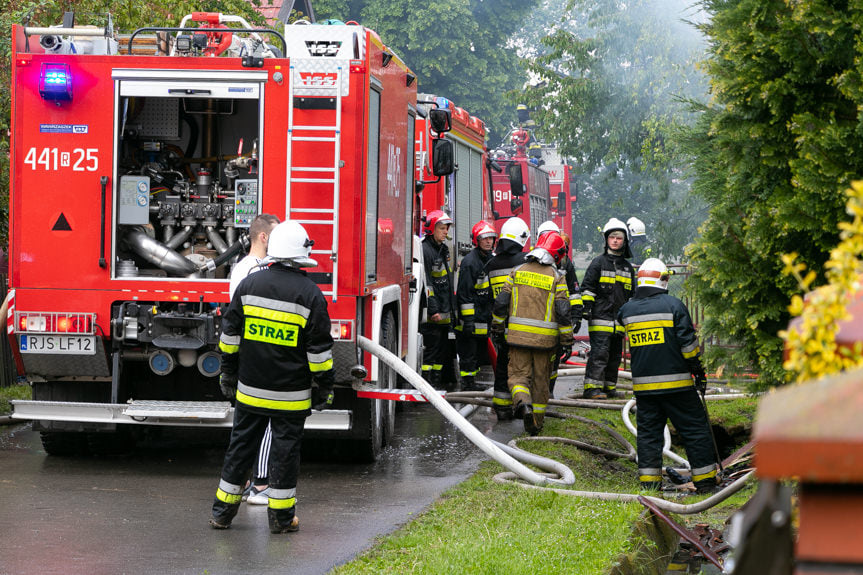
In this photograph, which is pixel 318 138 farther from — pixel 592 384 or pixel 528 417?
pixel 592 384

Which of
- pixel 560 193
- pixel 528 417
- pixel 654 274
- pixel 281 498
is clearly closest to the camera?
pixel 281 498

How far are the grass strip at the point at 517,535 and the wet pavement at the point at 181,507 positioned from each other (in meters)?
A: 0.24

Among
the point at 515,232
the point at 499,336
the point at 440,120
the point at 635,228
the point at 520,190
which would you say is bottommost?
the point at 499,336

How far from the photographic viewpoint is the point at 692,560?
6.90 m

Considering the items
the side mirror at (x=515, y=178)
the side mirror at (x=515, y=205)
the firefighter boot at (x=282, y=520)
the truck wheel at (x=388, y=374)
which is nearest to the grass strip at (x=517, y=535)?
the firefighter boot at (x=282, y=520)

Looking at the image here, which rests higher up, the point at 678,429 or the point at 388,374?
the point at 388,374

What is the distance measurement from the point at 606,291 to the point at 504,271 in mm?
1355

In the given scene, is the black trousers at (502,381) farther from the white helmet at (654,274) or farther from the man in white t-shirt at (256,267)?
the man in white t-shirt at (256,267)

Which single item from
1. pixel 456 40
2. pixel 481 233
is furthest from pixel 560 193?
pixel 481 233

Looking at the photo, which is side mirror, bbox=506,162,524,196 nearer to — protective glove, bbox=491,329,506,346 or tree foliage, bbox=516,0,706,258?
protective glove, bbox=491,329,506,346

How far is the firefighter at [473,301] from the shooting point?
11922mm

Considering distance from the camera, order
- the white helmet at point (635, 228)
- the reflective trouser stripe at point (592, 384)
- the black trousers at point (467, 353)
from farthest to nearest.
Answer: the white helmet at point (635, 228)
the black trousers at point (467, 353)
the reflective trouser stripe at point (592, 384)

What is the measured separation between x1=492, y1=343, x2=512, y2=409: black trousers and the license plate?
3.91 metres

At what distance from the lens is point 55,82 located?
7.46 m
